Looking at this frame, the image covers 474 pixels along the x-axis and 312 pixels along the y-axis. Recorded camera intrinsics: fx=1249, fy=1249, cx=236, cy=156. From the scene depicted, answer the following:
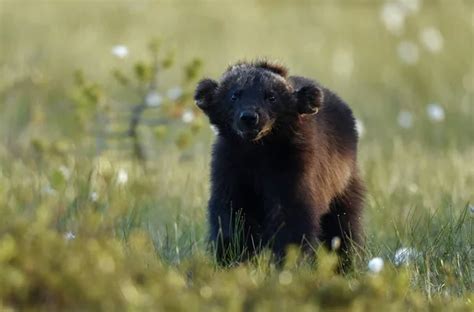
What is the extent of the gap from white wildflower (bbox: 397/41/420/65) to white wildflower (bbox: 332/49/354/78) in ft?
1.97

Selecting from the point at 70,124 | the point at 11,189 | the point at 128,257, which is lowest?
the point at 70,124

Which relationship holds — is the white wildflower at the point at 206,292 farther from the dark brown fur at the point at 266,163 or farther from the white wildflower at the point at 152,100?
the white wildflower at the point at 152,100

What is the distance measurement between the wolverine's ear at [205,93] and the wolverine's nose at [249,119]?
0.50 meters

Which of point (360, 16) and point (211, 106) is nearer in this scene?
point (211, 106)

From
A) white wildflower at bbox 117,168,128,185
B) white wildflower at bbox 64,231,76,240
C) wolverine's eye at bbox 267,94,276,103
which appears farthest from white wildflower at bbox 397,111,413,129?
white wildflower at bbox 64,231,76,240

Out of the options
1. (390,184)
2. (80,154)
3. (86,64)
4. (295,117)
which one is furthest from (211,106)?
(86,64)

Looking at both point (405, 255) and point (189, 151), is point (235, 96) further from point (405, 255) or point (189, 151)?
point (189, 151)

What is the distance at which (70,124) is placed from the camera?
1290 centimetres

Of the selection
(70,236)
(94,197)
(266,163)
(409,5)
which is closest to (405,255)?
(266,163)

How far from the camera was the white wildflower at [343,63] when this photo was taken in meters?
14.6

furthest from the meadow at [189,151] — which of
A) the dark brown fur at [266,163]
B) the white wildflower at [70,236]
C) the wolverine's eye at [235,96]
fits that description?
the wolverine's eye at [235,96]

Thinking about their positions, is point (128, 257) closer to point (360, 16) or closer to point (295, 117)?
point (295, 117)

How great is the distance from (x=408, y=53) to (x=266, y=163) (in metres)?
8.50

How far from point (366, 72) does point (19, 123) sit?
14.7 ft
